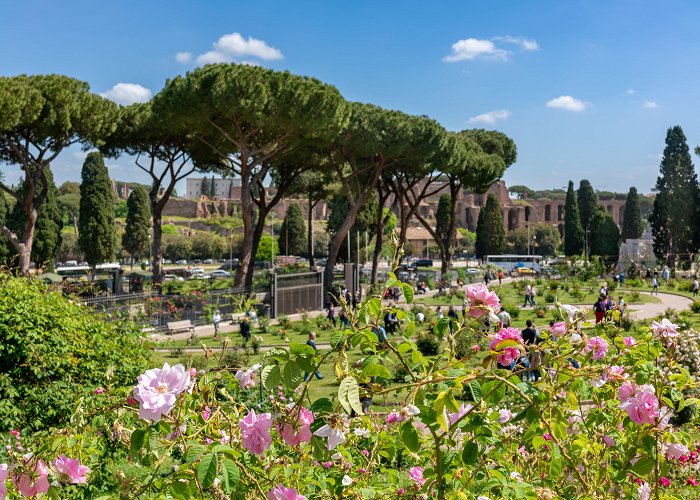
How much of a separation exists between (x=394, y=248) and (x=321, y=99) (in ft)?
73.9

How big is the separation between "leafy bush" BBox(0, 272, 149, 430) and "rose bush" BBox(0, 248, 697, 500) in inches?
144

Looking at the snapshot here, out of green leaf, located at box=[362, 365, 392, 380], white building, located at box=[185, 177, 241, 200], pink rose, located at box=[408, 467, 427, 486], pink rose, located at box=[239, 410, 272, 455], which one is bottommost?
pink rose, located at box=[408, 467, 427, 486]

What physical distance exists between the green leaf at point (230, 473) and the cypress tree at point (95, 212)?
34075mm

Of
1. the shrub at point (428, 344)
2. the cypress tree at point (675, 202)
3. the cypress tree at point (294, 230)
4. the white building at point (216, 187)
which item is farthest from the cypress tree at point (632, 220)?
the white building at point (216, 187)

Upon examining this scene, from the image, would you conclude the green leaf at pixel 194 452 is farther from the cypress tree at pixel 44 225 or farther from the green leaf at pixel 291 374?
the cypress tree at pixel 44 225

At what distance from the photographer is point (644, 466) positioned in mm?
2436

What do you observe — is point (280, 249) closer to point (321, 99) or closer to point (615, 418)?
point (321, 99)

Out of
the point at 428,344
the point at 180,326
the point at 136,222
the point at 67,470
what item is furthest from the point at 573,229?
the point at 67,470

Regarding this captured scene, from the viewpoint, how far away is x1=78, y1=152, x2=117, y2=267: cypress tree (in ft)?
111

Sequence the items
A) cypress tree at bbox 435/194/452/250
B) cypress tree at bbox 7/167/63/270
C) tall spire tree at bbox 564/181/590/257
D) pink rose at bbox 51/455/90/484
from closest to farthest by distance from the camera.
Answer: pink rose at bbox 51/455/90/484
cypress tree at bbox 7/167/63/270
tall spire tree at bbox 564/181/590/257
cypress tree at bbox 435/194/452/250

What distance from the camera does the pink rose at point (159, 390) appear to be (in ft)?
5.57

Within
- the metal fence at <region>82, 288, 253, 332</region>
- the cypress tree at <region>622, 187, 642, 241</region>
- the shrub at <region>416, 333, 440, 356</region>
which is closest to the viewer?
the shrub at <region>416, 333, 440, 356</region>

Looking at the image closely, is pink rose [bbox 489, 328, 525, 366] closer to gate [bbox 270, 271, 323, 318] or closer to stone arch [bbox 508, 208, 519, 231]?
gate [bbox 270, 271, 323, 318]

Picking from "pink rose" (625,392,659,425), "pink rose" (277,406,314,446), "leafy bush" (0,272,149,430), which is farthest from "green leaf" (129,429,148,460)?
"leafy bush" (0,272,149,430)
